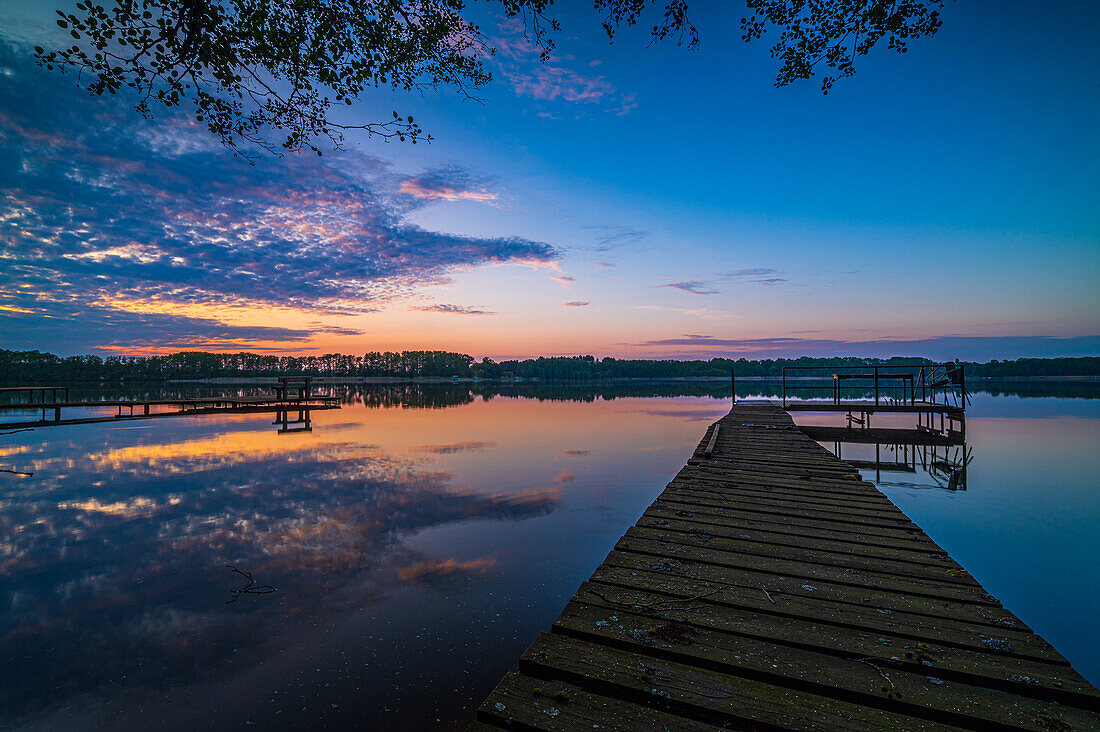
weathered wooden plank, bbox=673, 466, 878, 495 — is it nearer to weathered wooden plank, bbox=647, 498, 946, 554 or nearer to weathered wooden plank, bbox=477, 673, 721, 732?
weathered wooden plank, bbox=647, 498, 946, 554

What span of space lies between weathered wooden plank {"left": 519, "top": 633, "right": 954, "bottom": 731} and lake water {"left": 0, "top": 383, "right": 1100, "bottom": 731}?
1.79 m

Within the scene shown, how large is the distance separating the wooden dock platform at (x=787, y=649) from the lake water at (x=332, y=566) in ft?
5.94

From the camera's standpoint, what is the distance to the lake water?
3867 millimetres

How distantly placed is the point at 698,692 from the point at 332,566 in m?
5.85

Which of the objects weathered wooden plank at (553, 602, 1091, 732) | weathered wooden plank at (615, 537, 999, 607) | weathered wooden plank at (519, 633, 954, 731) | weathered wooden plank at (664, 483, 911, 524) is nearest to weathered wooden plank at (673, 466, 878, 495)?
weathered wooden plank at (664, 483, 911, 524)

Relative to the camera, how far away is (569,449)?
16422 mm

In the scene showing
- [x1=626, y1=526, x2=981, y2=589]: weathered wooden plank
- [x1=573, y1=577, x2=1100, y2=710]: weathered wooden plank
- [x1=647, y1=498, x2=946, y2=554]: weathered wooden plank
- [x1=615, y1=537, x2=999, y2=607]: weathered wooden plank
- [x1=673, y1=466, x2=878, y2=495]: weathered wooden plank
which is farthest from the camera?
[x1=673, y1=466, x2=878, y2=495]: weathered wooden plank

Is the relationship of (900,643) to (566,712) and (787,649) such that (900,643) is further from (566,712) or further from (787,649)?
(566,712)

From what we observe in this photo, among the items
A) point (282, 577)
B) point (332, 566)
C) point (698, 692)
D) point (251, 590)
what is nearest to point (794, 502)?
point (698, 692)

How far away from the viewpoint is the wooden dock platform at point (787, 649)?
6.99ft

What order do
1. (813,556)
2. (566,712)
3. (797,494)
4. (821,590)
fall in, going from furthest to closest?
(797,494), (813,556), (821,590), (566,712)

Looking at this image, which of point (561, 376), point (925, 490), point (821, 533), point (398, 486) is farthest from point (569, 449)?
point (561, 376)

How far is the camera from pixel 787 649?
104 inches

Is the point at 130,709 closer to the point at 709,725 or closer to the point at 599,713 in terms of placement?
the point at 599,713
